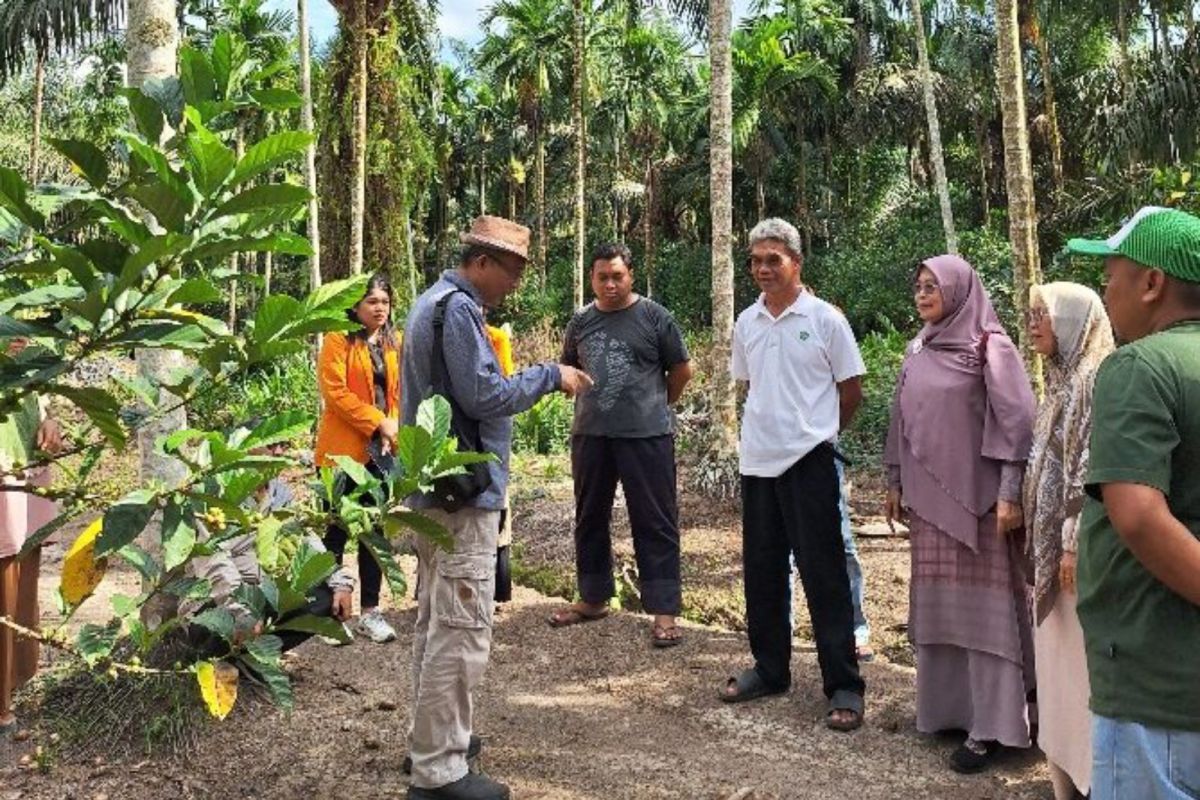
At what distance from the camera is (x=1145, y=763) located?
5.26 ft

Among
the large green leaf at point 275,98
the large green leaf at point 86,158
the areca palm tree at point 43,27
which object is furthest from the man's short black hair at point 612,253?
the areca palm tree at point 43,27

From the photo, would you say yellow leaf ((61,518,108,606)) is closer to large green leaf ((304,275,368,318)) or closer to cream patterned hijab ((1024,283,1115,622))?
large green leaf ((304,275,368,318))

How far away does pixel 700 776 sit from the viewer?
11.3 feet

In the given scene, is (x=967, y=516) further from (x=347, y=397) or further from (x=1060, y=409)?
(x=347, y=397)

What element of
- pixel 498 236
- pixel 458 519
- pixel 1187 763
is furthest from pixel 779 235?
pixel 1187 763

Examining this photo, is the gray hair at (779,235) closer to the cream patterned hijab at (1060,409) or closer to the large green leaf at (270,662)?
the cream patterned hijab at (1060,409)

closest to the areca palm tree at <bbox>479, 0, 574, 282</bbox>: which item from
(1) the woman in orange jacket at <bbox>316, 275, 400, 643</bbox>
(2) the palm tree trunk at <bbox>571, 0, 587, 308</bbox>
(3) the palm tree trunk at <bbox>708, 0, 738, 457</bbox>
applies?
(2) the palm tree trunk at <bbox>571, 0, 587, 308</bbox>

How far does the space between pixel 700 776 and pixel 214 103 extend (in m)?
2.88

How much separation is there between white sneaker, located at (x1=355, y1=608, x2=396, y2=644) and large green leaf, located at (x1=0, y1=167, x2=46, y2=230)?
3894 mm

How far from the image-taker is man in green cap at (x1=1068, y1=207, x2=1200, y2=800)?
5.10ft

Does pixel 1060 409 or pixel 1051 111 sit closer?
pixel 1060 409

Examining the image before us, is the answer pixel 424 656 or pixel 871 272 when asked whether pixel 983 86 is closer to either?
pixel 871 272

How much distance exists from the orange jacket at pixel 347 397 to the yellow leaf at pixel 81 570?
2957mm

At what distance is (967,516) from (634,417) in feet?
5.42
